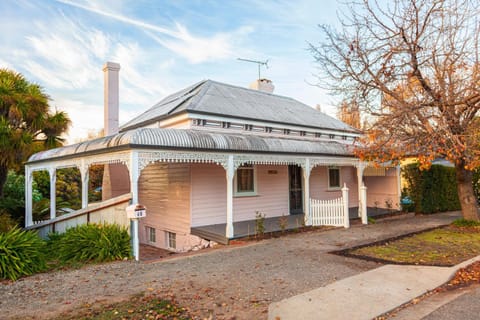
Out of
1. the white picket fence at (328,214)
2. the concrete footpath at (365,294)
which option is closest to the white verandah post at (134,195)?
the concrete footpath at (365,294)

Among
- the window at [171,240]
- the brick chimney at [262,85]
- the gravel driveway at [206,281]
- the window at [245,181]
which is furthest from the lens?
the brick chimney at [262,85]

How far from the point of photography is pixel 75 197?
19547 millimetres

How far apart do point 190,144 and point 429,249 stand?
6.78m


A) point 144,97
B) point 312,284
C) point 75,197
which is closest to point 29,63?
point 75,197

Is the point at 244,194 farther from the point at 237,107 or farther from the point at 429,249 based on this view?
the point at 429,249

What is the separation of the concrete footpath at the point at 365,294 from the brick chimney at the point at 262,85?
13135 millimetres

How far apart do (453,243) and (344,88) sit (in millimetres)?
5626

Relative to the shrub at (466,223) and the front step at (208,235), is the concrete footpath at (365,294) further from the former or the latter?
the shrub at (466,223)

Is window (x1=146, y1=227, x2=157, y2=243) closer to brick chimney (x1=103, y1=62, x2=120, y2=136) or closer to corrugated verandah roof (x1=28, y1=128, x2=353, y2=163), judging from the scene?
corrugated verandah roof (x1=28, y1=128, x2=353, y2=163)

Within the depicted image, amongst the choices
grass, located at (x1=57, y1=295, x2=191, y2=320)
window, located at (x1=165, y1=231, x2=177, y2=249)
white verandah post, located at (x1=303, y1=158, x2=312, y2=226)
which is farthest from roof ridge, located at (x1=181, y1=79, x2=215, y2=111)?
grass, located at (x1=57, y1=295, x2=191, y2=320)

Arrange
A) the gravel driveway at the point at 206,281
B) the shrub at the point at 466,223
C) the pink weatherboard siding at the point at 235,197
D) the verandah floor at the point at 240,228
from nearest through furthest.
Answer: the gravel driveway at the point at 206,281, the verandah floor at the point at 240,228, the shrub at the point at 466,223, the pink weatherboard siding at the point at 235,197

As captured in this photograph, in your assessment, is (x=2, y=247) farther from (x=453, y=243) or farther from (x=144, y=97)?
(x=144, y=97)

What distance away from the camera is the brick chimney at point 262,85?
17.9 metres

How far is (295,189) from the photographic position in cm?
1425
